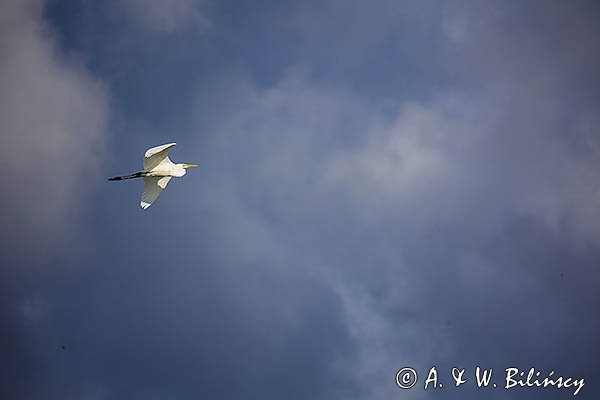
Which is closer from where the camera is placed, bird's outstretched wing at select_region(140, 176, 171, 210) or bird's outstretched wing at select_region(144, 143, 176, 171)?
bird's outstretched wing at select_region(144, 143, 176, 171)

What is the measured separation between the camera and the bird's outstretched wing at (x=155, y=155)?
5800 cm

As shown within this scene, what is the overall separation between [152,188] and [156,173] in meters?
2.26

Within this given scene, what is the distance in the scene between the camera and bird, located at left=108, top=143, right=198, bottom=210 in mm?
59969

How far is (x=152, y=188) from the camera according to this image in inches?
2518

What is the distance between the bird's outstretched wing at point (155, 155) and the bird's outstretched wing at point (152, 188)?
200cm

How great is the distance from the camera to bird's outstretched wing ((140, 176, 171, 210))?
63406mm

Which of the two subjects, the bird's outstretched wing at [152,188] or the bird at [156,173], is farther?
the bird's outstretched wing at [152,188]

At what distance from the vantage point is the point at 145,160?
2352 inches

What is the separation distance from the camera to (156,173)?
62.2 m

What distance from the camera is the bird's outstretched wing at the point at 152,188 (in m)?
63.4

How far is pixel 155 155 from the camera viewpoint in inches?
2328

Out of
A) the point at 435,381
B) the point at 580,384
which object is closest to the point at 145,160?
the point at 435,381

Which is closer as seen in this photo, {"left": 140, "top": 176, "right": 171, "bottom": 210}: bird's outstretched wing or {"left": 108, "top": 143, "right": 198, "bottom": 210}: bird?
{"left": 108, "top": 143, "right": 198, "bottom": 210}: bird

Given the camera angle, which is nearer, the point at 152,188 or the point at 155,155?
the point at 155,155
